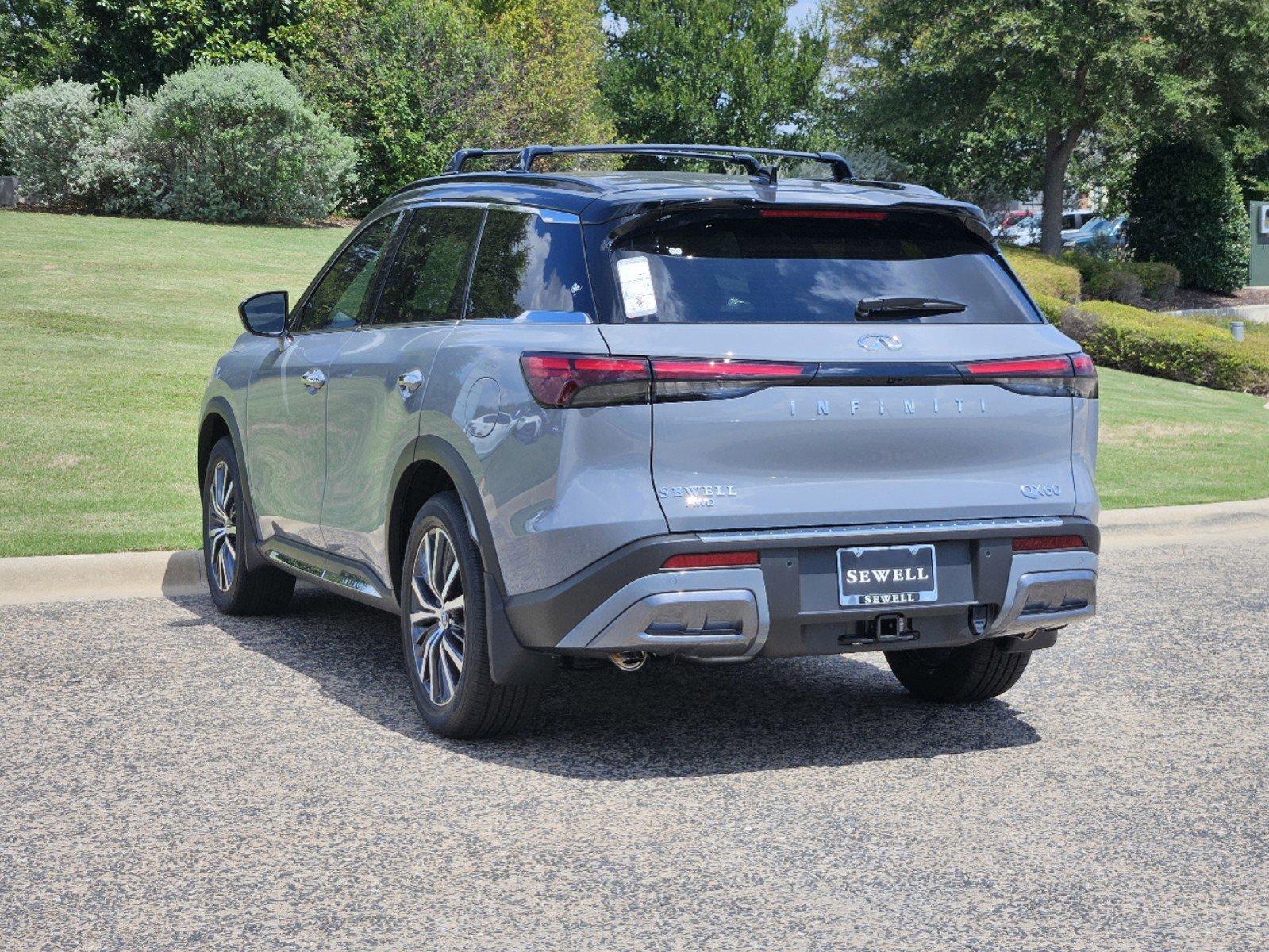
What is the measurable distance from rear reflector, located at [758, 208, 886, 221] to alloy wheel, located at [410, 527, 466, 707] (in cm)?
147

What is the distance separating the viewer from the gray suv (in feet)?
15.3

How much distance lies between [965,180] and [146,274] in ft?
121

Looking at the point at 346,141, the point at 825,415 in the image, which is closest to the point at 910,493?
the point at 825,415

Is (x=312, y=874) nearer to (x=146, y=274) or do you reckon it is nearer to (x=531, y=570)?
(x=531, y=570)

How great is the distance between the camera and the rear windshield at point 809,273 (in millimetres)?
4871

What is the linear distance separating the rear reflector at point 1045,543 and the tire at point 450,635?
5.30ft

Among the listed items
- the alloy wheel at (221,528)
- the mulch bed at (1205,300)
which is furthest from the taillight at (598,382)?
the mulch bed at (1205,300)

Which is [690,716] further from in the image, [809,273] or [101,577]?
[101,577]

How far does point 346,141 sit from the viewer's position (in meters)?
30.3

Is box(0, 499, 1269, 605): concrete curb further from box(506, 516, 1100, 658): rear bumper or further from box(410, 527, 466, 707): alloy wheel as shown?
box(506, 516, 1100, 658): rear bumper

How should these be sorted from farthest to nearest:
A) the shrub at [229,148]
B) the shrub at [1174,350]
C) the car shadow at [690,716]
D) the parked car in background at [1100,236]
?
the parked car in background at [1100,236] < the shrub at [229,148] < the shrub at [1174,350] < the car shadow at [690,716]

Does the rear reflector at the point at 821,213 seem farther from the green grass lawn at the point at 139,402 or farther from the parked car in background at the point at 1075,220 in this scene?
the parked car in background at the point at 1075,220

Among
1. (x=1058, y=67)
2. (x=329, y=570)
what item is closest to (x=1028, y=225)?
(x=1058, y=67)

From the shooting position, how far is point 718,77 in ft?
197
